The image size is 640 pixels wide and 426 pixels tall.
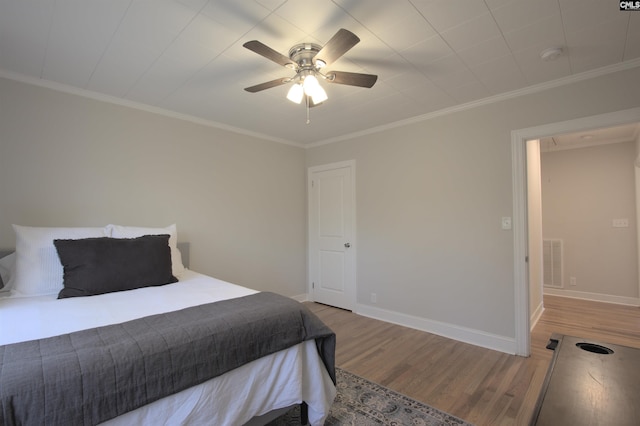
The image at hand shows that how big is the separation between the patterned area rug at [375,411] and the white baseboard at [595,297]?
13.6 feet

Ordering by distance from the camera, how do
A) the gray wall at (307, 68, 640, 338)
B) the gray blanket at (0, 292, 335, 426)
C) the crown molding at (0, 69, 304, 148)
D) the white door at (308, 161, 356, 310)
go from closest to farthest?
the gray blanket at (0, 292, 335, 426) < the crown molding at (0, 69, 304, 148) < the gray wall at (307, 68, 640, 338) < the white door at (308, 161, 356, 310)

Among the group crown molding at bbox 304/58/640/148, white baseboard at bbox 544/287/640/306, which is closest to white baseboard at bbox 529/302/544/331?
white baseboard at bbox 544/287/640/306

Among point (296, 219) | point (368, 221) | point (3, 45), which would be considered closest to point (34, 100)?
point (3, 45)

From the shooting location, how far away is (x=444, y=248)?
129 inches

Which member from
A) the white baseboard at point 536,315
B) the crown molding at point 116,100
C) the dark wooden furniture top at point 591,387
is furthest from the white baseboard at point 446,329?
the crown molding at point 116,100

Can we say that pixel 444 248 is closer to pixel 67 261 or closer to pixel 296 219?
pixel 296 219

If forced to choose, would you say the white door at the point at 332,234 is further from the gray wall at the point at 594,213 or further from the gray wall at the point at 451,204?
the gray wall at the point at 594,213

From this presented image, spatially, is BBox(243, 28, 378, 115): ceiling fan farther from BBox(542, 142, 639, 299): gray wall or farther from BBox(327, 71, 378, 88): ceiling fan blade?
BBox(542, 142, 639, 299): gray wall

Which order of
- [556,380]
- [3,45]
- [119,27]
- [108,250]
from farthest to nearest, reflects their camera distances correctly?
[108,250]
[3,45]
[119,27]
[556,380]

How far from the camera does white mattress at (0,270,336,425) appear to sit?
4.19ft

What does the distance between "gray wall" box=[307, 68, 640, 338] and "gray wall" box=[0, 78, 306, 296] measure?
111cm

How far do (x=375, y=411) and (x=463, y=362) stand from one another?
1.13 metres

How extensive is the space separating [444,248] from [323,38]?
2.41 m

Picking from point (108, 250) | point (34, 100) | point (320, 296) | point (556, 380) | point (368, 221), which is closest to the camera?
point (556, 380)
